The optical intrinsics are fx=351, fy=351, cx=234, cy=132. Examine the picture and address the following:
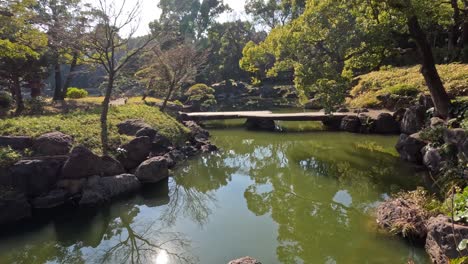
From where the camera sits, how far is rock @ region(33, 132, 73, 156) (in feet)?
30.7

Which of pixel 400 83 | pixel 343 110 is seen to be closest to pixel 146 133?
pixel 343 110

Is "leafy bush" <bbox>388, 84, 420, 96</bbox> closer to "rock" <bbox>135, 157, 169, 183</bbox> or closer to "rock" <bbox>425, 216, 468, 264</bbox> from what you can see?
"rock" <bbox>135, 157, 169, 183</bbox>

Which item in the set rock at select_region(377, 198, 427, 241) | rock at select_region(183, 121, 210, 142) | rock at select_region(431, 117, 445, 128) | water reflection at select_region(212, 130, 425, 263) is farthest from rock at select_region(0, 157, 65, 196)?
rock at select_region(431, 117, 445, 128)

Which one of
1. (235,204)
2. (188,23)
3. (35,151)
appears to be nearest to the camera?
(235,204)

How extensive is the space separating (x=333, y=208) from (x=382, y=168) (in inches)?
147

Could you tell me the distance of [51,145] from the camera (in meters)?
9.47

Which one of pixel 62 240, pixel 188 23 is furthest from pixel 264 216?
pixel 188 23

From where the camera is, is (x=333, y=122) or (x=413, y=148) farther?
(x=333, y=122)

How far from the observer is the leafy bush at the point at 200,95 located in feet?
73.4

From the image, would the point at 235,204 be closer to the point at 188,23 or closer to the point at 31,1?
the point at 31,1

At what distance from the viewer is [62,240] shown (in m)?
7.02

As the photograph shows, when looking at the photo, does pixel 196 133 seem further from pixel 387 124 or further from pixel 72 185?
pixel 387 124

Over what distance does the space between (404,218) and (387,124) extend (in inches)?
394

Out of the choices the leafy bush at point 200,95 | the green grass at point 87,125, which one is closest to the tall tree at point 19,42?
the green grass at point 87,125
